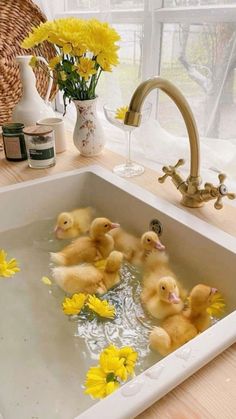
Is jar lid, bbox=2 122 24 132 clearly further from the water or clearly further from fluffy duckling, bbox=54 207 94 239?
the water

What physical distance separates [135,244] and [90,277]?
15cm

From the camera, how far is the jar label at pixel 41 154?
1.06 metres

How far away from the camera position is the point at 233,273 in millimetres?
694

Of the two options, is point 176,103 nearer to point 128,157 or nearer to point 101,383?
point 128,157

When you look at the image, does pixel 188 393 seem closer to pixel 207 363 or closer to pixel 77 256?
pixel 207 363

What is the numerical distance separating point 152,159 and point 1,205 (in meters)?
0.49

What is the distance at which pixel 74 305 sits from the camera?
2.38 ft

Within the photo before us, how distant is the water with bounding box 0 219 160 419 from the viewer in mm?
568

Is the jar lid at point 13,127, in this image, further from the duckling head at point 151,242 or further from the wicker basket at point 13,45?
the duckling head at point 151,242

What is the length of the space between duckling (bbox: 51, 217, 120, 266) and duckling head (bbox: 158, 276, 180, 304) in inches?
9.0

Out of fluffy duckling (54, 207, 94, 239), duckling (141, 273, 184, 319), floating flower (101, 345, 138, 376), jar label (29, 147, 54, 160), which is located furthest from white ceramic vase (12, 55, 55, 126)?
floating flower (101, 345, 138, 376)

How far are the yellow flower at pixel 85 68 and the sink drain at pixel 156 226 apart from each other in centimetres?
43

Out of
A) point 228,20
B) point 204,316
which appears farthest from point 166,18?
point 204,316

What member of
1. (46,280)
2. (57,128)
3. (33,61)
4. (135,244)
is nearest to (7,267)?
(46,280)
